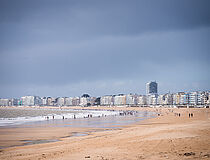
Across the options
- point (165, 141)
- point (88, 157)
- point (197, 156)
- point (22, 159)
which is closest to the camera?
A: point (197, 156)

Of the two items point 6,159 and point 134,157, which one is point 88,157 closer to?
point 134,157

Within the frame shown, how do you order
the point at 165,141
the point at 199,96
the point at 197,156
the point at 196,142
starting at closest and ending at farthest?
1. the point at 197,156
2. the point at 196,142
3. the point at 165,141
4. the point at 199,96

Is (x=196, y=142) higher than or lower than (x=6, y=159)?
higher

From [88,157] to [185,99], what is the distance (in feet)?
647

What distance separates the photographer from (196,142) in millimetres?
14023

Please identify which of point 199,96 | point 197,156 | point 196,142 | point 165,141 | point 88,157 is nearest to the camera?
point 197,156

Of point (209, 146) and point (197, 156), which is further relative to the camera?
point (209, 146)

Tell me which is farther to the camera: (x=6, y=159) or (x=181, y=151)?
(x=6, y=159)

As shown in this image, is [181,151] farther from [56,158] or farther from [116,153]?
[56,158]

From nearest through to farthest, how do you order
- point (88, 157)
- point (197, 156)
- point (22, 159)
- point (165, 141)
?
point (197, 156)
point (88, 157)
point (22, 159)
point (165, 141)

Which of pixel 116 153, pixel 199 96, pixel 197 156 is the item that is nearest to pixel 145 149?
pixel 116 153

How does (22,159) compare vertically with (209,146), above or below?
below

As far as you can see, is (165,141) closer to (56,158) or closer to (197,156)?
(197,156)

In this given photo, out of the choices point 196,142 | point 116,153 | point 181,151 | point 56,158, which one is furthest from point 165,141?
point 56,158
